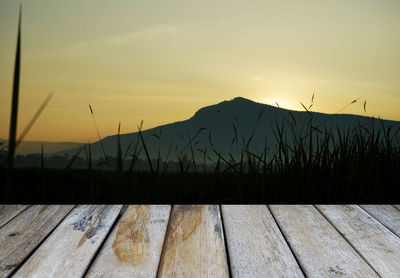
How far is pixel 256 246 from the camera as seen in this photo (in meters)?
1.53

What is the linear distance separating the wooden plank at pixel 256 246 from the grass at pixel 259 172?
0.75 meters

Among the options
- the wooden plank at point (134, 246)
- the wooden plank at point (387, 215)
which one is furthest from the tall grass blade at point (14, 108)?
the wooden plank at point (387, 215)

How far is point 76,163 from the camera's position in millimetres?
2678

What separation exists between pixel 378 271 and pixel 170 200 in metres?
1.62

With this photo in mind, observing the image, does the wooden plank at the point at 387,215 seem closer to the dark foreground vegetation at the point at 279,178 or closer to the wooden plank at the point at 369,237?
the wooden plank at the point at 369,237

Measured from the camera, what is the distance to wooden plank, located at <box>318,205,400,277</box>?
4.63 feet

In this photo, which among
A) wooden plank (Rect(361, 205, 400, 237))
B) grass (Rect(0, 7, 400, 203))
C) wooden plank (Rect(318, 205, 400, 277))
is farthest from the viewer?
grass (Rect(0, 7, 400, 203))

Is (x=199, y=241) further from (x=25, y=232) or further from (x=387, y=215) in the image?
(x=387, y=215)

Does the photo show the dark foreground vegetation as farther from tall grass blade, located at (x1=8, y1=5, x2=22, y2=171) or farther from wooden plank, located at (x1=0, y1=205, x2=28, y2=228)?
tall grass blade, located at (x1=8, y1=5, x2=22, y2=171)

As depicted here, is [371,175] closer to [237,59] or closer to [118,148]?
[237,59]

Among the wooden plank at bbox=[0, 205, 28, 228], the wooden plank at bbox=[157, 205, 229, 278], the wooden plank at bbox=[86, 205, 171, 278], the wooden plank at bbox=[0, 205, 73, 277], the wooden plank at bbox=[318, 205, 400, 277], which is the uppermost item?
the wooden plank at bbox=[318, 205, 400, 277]

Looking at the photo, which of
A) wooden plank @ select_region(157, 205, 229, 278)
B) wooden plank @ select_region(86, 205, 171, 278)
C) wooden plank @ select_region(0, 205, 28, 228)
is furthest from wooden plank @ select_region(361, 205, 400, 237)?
wooden plank @ select_region(0, 205, 28, 228)

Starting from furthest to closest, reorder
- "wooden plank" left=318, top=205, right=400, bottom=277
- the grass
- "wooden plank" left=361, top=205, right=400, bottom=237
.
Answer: the grass → "wooden plank" left=361, top=205, right=400, bottom=237 → "wooden plank" left=318, top=205, right=400, bottom=277

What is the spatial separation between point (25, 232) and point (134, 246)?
509 millimetres
